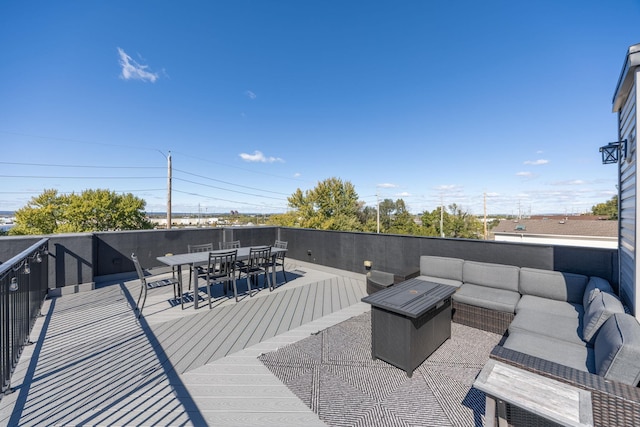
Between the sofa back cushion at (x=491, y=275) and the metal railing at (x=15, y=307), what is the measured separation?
16.5 feet

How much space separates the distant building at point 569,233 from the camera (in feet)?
52.3

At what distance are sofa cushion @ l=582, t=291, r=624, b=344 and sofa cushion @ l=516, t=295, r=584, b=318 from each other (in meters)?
0.47

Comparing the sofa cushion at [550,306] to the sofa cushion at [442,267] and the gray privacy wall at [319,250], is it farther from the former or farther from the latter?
the sofa cushion at [442,267]

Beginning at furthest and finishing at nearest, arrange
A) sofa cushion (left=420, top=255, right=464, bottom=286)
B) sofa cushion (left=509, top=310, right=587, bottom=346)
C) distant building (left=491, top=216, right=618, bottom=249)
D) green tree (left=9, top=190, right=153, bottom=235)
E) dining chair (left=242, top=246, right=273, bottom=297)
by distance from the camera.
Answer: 1. green tree (left=9, top=190, right=153, bottom=235)
2. distant building (left=491, top=216, right=618, bottom=249)
3. dining chair (left=242, top=246, right=273, bottom=297)
4. sofa cushion (left=420, top=255, right=464, bottom=286)
5. sofa cushion (left=509, top=310, right=587, bottom=346)

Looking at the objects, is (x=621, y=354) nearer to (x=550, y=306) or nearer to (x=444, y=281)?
(x=550, y=306)

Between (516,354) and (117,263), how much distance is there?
707cm

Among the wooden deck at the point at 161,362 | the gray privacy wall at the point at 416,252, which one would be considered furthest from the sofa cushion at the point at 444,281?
the wooden deck at the point at 161,362

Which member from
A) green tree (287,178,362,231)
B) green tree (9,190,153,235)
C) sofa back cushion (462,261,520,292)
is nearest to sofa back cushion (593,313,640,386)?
sofa back cushion (462,261,520,292)

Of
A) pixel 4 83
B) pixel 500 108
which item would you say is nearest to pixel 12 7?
pixel 4 83

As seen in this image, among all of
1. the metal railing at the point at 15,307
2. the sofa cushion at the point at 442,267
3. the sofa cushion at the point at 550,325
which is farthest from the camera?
the sofa cushion at the point at 442,267

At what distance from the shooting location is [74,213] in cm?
2200

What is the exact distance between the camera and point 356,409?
6.28ft

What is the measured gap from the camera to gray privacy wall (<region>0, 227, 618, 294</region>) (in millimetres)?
3590

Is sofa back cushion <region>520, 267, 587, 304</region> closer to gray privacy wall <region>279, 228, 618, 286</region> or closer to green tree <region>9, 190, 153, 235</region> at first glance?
gray privacy wall <region>279, 228, 618, 286</region>
